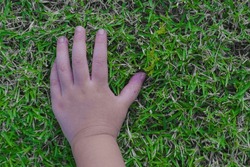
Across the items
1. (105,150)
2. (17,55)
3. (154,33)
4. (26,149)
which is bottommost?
(26,149)

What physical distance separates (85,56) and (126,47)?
199 millimetres

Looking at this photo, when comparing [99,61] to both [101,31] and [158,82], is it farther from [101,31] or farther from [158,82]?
[158,82]

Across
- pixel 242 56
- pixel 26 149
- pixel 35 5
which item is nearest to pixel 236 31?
pixel 242 56

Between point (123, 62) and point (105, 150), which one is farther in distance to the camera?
point (123, 62)

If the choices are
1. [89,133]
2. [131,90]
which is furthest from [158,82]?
[89,133]

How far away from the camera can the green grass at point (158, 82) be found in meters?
2.32

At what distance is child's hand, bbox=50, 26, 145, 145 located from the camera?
224 cm

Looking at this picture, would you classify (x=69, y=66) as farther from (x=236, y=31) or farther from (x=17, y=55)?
(x=236, y=31)

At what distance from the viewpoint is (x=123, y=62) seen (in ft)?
7.70

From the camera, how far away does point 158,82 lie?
2342 millimetres

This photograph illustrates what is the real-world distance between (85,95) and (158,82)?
13.4 inches

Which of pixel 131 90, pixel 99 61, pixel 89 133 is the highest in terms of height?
pixel 99 61

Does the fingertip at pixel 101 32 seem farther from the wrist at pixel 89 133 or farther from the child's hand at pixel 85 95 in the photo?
the wrist at pixel 89 133

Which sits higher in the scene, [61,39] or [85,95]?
[61,39]
